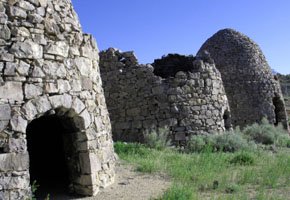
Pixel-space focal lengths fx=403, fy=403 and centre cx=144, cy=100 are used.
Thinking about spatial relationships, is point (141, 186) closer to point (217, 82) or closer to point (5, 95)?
point (5, 95)

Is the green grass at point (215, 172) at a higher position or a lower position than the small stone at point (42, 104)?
lower

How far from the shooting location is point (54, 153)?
8.02 m

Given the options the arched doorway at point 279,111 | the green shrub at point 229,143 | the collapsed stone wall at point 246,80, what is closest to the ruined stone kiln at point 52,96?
the green shrub at point 229,143

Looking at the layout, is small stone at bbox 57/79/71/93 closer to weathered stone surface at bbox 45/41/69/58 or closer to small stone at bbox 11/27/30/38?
weathered stone surface at bbox 45/41/69/58

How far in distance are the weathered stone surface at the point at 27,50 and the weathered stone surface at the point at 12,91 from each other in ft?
1.39

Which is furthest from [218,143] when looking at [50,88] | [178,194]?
[50,88]

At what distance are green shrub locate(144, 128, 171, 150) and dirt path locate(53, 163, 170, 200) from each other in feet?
8.01

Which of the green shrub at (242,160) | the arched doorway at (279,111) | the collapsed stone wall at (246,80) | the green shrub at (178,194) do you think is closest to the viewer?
the green shrub at (178,194)

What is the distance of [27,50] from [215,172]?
4477mm

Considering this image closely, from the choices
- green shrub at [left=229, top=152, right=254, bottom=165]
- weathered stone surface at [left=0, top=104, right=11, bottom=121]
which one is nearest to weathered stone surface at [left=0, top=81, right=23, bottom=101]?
weathered stone surface at [left=0, top=104, right=11, bottom=121]

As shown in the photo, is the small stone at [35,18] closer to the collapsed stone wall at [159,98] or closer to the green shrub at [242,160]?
the green shrub at [242,160]

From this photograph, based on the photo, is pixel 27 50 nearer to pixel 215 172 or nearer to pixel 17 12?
pixel 17 12

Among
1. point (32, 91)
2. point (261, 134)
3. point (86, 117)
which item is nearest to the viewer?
point (32, 91)

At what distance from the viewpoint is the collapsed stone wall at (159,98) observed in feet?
37.5
